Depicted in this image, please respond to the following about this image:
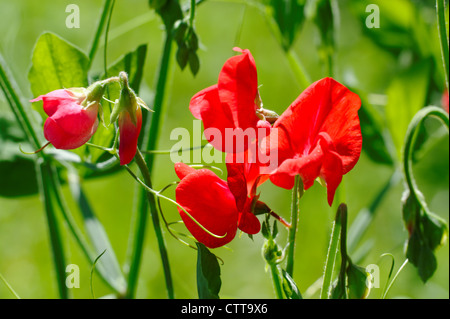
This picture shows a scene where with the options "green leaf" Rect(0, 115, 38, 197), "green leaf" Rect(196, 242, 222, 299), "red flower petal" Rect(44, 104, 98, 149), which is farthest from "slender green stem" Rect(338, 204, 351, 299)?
"green leaf" Rect(0, 115, 38, 197)

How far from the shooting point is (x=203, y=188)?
0.50 meters

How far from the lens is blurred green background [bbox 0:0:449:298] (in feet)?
3.57

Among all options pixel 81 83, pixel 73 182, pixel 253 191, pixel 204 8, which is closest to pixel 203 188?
pixel 253 191

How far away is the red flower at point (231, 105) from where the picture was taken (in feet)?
1.67

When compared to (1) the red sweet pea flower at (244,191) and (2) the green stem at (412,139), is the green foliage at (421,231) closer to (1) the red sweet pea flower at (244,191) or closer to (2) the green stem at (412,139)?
(2) the green stem at (412,139)

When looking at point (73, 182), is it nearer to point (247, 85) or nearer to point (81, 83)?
point (81, 83)

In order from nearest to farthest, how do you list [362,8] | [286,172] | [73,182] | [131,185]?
[286,172], [73,182], [362,8], [131,185]

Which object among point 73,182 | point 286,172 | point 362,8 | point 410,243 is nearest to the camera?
point 286,172

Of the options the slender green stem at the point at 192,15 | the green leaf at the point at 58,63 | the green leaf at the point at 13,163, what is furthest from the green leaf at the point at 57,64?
the green leaf at the point at 13,163

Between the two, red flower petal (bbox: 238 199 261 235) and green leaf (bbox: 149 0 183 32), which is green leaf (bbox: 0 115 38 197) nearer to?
green leaf (bbox: 149 0 183 32)

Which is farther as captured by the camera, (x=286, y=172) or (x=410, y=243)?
(x=410, y=243)

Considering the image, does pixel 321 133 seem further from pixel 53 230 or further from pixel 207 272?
pixel 53 230

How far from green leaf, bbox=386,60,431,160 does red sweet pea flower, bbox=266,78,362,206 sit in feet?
1.38

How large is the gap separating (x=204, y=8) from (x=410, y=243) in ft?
5.27
